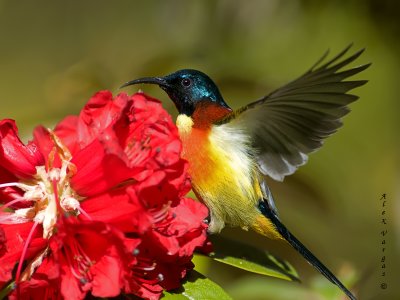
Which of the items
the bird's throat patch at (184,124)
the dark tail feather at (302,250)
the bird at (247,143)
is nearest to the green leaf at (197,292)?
the bird at (247,143)

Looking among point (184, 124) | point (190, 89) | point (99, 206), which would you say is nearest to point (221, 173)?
point (184, 124)

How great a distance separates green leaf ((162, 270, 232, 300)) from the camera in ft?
6.52

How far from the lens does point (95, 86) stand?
3113 millimetres

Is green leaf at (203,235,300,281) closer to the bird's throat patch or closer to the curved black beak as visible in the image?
the bird's throat patch

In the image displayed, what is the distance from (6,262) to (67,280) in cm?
15

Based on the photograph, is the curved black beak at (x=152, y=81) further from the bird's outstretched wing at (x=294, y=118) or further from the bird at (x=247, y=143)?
the bird's outstretched wing at (x=294, y=118)

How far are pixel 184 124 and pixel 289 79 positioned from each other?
117 cm

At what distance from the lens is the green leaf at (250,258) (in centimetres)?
230

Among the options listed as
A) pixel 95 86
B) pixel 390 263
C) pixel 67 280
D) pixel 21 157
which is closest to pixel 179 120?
pixel 95 86

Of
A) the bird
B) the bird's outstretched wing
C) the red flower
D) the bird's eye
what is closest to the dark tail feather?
the bird

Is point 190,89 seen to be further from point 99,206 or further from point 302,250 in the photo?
point 99,206

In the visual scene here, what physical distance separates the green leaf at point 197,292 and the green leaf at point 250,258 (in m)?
0.21

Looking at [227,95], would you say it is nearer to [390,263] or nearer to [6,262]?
[390,263]

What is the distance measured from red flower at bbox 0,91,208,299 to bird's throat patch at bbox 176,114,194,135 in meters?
0.60
